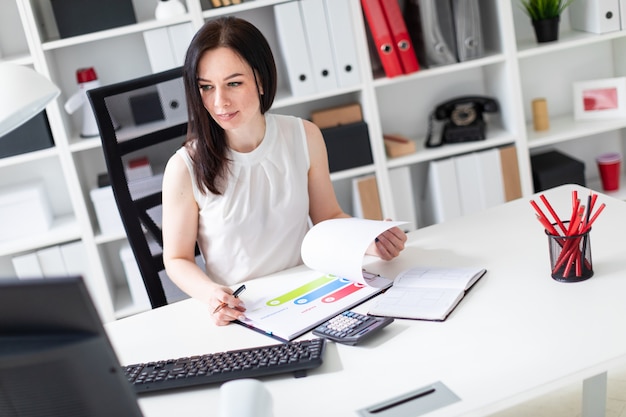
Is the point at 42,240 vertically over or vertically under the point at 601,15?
under

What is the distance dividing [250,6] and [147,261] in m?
1.32

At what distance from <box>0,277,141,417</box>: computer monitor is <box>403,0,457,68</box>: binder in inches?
95.5

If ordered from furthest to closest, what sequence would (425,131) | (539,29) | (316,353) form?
(425,131)
(539,29)
(316,353)

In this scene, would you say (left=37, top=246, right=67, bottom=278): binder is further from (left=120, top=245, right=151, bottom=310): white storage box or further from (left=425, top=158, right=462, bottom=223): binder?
(left=425, top=158, right=462, bottom=223): binder

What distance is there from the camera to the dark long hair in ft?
6.30

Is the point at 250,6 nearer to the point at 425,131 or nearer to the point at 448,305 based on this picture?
the point at 425,131

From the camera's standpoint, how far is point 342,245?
Answer: 1.70 meters

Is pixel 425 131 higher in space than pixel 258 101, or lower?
lower

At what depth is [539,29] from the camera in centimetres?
333

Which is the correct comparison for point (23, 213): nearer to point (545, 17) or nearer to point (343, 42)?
point (343, 42)

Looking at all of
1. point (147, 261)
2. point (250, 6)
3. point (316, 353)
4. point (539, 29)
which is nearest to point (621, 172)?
point (539, 29)

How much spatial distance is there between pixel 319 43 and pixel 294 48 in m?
0.10

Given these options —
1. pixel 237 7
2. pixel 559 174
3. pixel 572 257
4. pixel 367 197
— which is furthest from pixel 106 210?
pixel 572 257

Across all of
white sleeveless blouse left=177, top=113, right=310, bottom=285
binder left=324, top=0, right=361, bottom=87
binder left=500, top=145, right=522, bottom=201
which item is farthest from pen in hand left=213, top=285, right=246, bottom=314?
binder left=500, top=145, right=522, bottom=201
